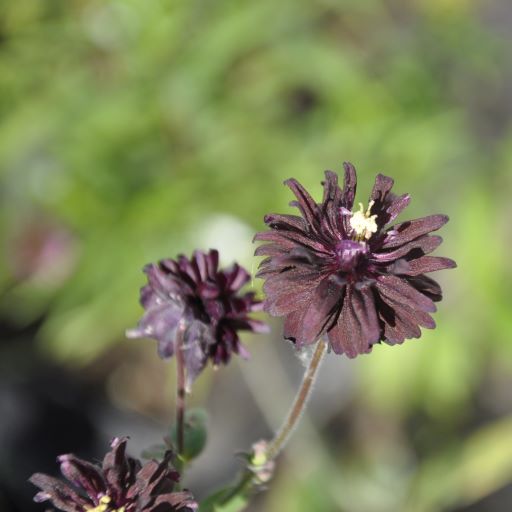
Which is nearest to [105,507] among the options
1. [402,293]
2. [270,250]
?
[270,250]

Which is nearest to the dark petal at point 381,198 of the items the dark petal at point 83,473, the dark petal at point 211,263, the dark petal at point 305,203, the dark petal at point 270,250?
the dark petal at point 305,203

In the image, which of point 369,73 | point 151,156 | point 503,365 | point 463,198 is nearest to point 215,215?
point 151,156

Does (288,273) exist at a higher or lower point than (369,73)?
lower

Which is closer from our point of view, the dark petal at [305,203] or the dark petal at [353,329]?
the dark petal at [353,329]

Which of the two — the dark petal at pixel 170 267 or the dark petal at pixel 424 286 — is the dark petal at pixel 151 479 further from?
the dark petal at pixel 424 286

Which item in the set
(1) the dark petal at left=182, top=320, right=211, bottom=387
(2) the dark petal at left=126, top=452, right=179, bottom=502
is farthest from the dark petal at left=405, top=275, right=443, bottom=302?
(2) the dark petal at left=126, top=452, right=179, bottom=502

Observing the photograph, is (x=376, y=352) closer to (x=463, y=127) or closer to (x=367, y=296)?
(x=463, y=127)

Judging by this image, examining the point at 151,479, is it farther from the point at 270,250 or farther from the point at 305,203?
the point at 305,203
